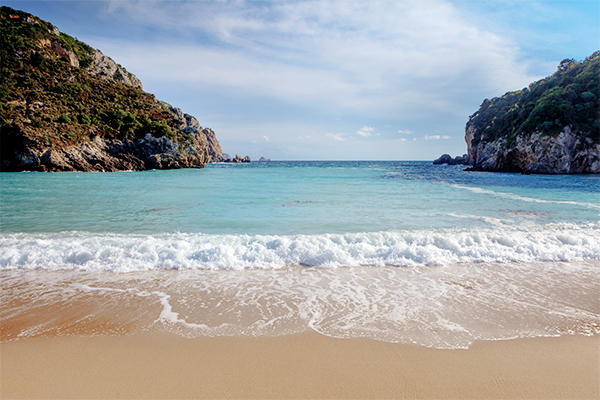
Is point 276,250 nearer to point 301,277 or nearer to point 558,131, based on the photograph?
point 301,277

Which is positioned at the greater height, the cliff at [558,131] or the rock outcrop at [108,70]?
the rock outcrop at [108,70]

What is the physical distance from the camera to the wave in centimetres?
593

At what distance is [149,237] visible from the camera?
24.8 ft

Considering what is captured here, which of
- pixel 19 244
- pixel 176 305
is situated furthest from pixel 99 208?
pixel 176 305

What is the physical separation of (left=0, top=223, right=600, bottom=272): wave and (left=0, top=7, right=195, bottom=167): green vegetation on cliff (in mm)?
44627

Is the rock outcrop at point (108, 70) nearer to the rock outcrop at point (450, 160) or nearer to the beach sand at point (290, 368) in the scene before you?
the beach sand at point (290, 368)

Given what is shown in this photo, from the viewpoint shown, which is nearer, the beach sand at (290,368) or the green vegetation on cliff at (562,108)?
the beach sand at (290,368)

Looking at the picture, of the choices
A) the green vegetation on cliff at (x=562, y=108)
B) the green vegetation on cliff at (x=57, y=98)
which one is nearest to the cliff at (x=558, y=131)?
the green vegetation on cliff at (x=562, y=108)

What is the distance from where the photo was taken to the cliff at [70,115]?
38.3 m

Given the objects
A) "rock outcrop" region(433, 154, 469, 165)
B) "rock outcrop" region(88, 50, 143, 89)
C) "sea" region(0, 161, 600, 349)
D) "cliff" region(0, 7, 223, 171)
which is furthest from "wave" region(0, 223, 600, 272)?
"rock outcrop" region(433, 154, 469, 165)

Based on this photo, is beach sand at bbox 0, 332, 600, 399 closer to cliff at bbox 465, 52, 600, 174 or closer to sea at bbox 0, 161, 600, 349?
sea at bbox 0, 161, 600, 349

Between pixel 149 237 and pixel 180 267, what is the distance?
8.07ft

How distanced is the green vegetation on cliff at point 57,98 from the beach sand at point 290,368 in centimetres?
4941

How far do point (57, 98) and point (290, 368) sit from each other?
63.9 metres
